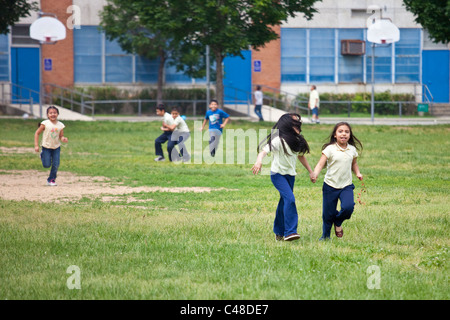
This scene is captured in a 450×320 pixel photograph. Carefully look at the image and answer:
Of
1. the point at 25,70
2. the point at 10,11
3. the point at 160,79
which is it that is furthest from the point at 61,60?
the point at 10,11

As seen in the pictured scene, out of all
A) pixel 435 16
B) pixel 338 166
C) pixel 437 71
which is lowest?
pixel 338 166

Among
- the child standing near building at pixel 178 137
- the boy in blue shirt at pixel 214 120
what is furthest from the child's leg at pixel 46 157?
the boy in blue shirt at pixel 214 120

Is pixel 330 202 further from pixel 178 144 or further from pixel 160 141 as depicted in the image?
pixel 160 141

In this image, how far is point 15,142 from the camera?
25.6m

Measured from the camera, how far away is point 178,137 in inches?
795

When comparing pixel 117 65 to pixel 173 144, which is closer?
pixel 173 144

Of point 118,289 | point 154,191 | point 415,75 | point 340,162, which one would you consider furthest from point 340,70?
point 118,289

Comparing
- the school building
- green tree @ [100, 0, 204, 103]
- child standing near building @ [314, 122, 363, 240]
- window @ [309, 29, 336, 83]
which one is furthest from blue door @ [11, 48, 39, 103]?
child standing near building @ [314, 122, 363, 240]

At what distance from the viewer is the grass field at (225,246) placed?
6711 millimetres

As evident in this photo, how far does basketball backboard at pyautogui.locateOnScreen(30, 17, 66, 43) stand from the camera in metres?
A: 35.4

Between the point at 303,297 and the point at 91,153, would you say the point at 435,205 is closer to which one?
the point at 303,297

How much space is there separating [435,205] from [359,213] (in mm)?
1657

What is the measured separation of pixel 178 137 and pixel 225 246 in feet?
38.8

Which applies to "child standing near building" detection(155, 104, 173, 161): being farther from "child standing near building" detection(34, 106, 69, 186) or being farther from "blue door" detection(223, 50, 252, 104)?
"blue door" detection(223, 50, 252, 104)
